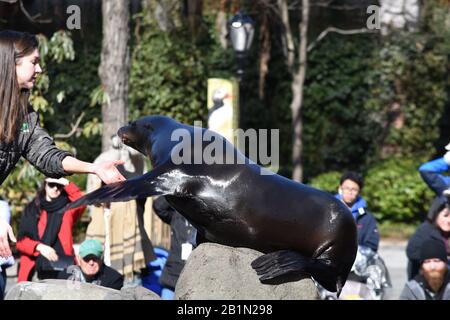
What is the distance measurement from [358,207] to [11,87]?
487cm

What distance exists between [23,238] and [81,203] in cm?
412

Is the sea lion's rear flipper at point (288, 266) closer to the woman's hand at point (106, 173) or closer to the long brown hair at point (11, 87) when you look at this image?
the woman's hand at point (106, 173)

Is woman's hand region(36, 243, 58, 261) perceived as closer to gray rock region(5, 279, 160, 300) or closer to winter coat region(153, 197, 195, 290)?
winter coat region(153, 197, 195, 290)

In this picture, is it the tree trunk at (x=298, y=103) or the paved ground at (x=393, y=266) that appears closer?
the paved ground at (x=393, y=266)

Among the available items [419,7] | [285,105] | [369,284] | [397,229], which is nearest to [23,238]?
[369,284]

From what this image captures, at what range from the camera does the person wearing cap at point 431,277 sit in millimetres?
7844

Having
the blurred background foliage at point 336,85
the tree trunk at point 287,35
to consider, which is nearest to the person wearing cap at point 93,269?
the blurred background foliage at point 336,85

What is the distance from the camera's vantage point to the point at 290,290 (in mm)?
4930

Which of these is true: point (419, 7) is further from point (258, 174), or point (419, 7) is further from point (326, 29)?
point (258, 174)

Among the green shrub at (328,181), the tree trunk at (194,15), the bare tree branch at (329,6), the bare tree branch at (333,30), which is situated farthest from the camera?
the bare tree branch at (329,6)

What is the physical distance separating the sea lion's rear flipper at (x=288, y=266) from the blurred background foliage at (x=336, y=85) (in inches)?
515

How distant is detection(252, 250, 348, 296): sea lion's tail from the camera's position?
484cm

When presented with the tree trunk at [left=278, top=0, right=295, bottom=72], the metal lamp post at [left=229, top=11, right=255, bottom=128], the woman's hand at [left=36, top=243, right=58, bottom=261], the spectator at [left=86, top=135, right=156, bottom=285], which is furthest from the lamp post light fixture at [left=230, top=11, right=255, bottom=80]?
the woman's hand at [left=36, top=243, right=58, bottom=261]

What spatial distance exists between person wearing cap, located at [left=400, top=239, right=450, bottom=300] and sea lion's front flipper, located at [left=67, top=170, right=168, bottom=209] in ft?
12.0
